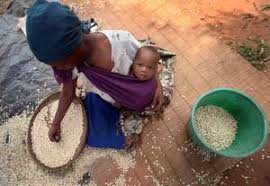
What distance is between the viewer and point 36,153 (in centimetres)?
247

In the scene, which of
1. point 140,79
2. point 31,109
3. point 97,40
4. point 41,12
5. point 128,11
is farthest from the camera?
point 128,11

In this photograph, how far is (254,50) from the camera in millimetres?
2891

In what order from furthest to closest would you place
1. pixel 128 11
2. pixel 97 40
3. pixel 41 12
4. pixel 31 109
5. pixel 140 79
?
pixel 128 11, pixel 31 109, pixel 140 79, pixel 97 40, pixel 41 12

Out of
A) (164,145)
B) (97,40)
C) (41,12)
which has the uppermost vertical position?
(41,12)

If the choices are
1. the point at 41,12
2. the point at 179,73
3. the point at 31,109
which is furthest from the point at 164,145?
the point at 41,12

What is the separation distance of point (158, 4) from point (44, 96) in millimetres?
1334

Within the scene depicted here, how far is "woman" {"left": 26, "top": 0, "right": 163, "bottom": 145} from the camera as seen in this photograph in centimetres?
171

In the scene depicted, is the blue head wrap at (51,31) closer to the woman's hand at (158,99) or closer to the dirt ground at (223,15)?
the woman's hand at (158,99)

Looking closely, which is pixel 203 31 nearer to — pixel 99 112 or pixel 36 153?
pixel 99 112

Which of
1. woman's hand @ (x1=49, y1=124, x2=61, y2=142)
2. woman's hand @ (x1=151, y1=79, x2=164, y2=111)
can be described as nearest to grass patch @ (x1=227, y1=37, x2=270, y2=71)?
woman's hand @ (x1=151, y1=79, x2=164, y2=111)

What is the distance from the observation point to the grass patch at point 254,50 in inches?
111

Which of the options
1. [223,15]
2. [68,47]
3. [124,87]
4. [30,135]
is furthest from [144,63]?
[223,15]

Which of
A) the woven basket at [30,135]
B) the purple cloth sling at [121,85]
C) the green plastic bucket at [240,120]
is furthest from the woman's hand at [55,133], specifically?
the green plastic bucket at [240,120]

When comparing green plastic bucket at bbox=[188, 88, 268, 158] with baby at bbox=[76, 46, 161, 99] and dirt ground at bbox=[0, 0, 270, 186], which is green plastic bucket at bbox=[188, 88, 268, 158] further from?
dirt ground at bbox=[0, 0, 270, 186]
